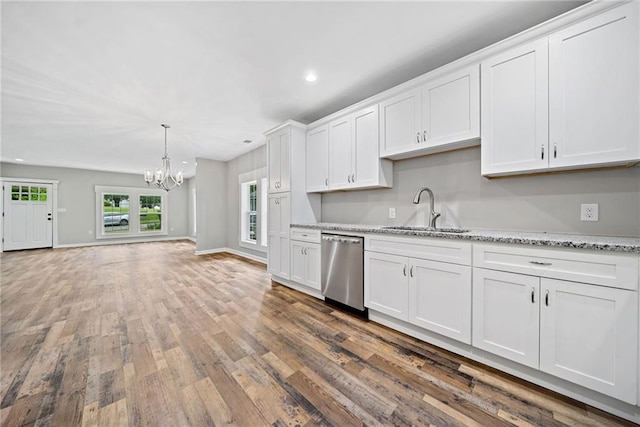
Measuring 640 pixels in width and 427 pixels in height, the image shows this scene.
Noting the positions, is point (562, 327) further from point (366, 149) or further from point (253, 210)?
point (253, 210)

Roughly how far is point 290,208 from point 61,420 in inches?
105

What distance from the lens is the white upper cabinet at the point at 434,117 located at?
6.72 ft

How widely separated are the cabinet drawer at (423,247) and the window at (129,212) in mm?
9369

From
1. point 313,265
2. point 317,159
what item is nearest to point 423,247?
point 313,265

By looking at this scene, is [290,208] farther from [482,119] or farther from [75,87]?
[75,87]

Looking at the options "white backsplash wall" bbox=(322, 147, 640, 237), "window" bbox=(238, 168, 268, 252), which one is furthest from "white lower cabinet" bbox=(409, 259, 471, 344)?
"window" bbox=(238, 168, 268, 252)

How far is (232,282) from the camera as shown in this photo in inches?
154

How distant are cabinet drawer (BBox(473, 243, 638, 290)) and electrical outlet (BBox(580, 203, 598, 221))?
0.59 m

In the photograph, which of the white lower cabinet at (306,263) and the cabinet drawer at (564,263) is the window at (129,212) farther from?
the cabinet drawer at (564,263)

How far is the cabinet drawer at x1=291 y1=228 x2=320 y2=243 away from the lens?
3109mm

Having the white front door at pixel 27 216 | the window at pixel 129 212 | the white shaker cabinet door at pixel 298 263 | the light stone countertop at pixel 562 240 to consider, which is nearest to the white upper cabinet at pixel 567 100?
the light stone countertop at pixel 562 240

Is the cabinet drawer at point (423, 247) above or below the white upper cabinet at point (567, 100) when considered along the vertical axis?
below

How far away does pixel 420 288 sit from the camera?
6.92ft

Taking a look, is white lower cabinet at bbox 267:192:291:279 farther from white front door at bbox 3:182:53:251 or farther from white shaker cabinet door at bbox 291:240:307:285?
white front door at bbox 3:182:53:251
